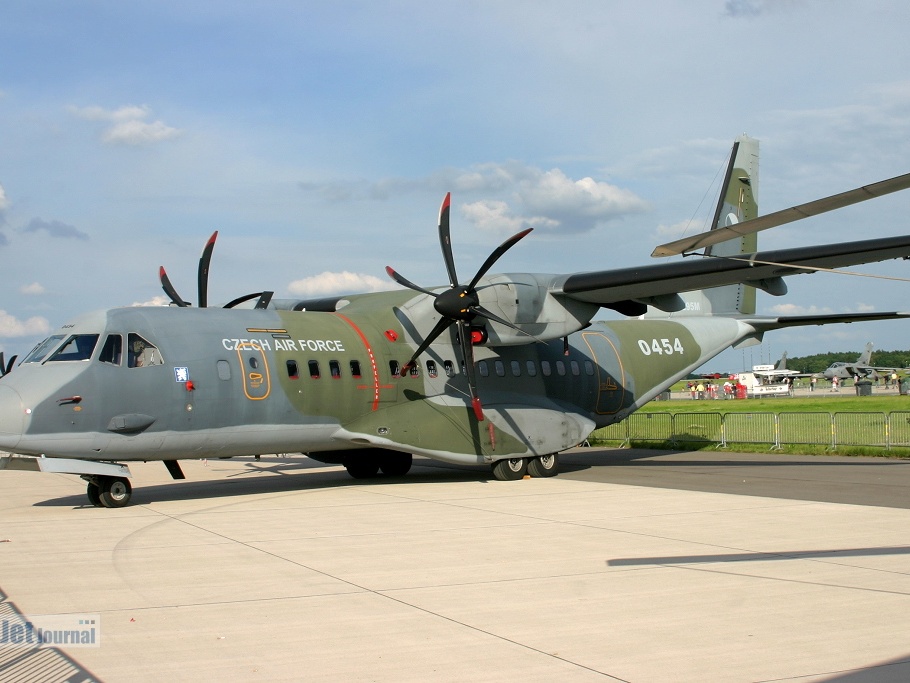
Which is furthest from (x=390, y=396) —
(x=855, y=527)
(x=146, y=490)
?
(x=855, y=527)

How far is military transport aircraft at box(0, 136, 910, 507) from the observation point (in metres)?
14.0

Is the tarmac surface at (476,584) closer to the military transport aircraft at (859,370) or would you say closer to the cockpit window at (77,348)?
the cockpit window at (77,348)

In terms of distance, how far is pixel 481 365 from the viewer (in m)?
18.6

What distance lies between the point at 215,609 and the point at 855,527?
763cm

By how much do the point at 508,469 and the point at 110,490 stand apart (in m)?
7.57

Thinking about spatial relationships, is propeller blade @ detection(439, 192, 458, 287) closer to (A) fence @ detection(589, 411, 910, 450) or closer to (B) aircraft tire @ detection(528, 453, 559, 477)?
(B) aircraft tire @ detection(528, 453, 559, 477)

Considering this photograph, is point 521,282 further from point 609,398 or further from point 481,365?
point 609,398

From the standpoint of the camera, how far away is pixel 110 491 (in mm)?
14555

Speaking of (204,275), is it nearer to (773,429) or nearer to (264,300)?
(264,300)

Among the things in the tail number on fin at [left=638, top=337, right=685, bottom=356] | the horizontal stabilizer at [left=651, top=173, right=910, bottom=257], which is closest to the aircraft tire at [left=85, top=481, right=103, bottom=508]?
the horizontal stabilizer at [left=651, top=173, right=910, bottom=257]

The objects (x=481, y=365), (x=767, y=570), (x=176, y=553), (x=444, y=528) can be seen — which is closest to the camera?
(x=767, y=570)

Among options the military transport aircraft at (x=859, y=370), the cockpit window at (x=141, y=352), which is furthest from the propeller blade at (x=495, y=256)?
the military transport aircraft at (x=859, y=370)

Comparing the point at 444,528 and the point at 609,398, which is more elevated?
the point at 609,398

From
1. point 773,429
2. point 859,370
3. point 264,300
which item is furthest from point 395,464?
point 859,370
